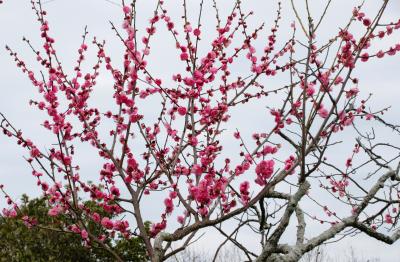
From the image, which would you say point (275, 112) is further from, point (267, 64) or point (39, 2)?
point (39, 2)

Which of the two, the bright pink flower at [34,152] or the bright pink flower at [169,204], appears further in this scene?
the bright pink flower at [34,152]

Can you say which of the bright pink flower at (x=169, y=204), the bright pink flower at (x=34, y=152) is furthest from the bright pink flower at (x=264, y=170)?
the bright pink flower at (x=34, y=152)

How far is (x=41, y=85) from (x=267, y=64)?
10.3 ft

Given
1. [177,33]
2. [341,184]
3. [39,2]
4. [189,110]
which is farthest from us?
[341,184]

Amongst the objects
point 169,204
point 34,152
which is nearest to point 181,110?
point 169,204

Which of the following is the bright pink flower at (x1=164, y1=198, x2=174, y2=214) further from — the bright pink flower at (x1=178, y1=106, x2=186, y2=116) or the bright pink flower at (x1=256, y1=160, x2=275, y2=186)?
the bright pink flower at (x1=256, y1=160, x2=275, y2=186)

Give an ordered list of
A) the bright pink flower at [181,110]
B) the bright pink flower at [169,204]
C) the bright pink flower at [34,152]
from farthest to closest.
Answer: the bright pink flower at [34,152]
the bright pink flower at [181,110]
the bright pink flower at [169,204]

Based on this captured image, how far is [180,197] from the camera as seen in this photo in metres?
4.10

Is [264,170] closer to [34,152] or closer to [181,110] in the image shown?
[181,110]

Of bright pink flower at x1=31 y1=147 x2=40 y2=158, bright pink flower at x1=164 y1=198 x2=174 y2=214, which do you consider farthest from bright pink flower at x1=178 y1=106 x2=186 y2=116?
bright pink flower at x1=31 y1=147 x2=40 y2=158

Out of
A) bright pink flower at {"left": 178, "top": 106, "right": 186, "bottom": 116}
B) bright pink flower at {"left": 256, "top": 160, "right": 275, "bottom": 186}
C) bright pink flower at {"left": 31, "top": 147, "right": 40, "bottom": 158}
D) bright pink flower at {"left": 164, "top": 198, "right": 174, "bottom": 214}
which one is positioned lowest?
bright pink flower at {"left": 256, "top": 160, "right": 275, "bottom": 186}

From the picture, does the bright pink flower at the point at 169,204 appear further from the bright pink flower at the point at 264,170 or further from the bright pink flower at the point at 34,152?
the bright pink flower at the point at 34,152

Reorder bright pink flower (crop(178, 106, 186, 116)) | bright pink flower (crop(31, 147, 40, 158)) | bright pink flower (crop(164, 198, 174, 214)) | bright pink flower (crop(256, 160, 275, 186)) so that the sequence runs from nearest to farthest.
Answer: bright pink flower (crop(256, 160, 275, 186))
bright pink flower (crop(164, 198, 174, 214))
bright pink flower (crop(178, 106, 186, 116))
bright pink flower (crop(31, 147, 40, 158))

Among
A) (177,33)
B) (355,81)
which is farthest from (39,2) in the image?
(355,81)
